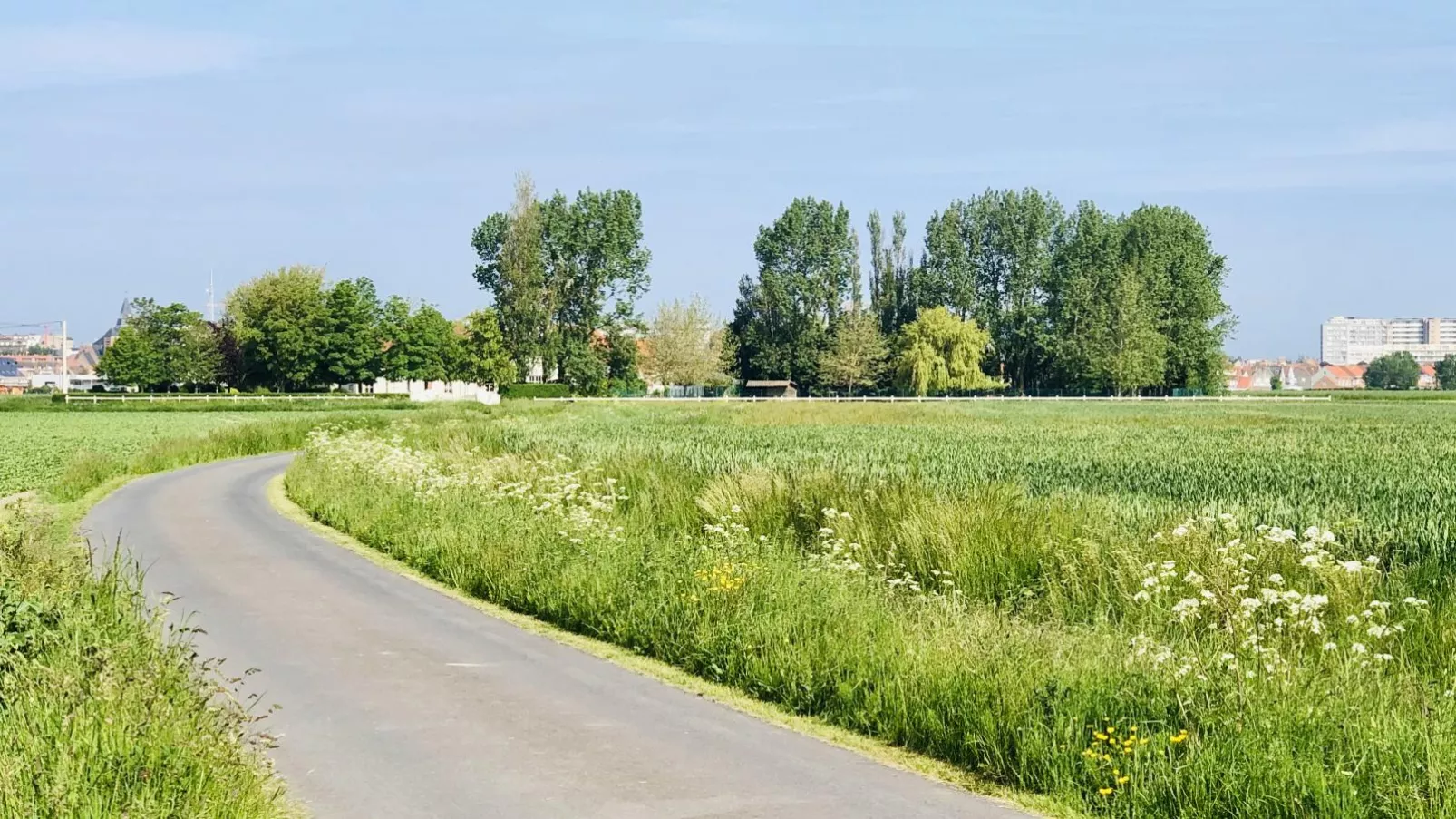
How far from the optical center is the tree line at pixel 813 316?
113 m

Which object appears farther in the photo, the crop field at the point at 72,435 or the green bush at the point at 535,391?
the green bush at the point at 535,391

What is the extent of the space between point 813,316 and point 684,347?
23.2 metres

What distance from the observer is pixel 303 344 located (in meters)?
119

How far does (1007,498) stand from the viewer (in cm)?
1555

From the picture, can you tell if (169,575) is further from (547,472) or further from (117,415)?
(117,415)

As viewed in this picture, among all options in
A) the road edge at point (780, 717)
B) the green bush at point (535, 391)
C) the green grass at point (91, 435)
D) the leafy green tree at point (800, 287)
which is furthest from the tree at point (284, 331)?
the road edge at point (780, 717)

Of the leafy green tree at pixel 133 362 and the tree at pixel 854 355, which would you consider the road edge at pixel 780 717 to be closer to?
Result: the tree at pixel 854 355

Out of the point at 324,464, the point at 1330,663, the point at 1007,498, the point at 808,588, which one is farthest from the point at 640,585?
the point at 324,464

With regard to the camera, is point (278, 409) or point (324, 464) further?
point (278, 409)

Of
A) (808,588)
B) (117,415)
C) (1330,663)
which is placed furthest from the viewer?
(117,415)

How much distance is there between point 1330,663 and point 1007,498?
6.34 m

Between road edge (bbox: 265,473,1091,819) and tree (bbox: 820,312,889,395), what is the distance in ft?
346

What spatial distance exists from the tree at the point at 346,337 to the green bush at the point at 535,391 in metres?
22.2

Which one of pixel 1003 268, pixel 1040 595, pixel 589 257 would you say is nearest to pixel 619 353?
pixel 589 257
